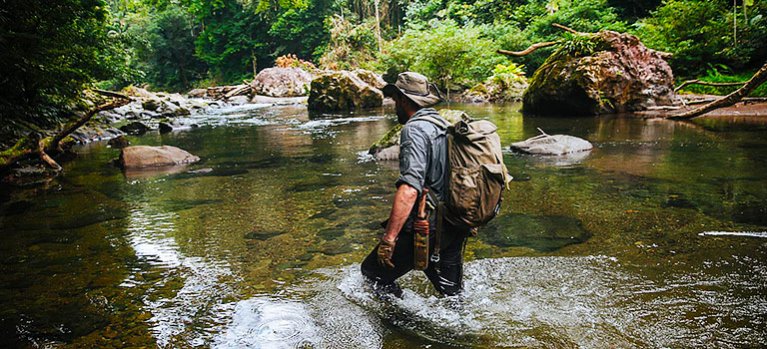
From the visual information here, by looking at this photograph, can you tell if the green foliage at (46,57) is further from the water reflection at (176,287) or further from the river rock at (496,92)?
the river rock at (496,92)

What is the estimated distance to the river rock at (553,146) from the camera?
33.9 feet

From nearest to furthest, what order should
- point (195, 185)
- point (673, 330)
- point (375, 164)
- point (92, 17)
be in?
point (673, 330), point (195, 185), point (375, 164), point (92, 17)

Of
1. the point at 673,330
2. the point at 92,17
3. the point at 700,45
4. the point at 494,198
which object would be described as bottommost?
the point at 673,330

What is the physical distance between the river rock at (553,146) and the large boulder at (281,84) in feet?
88.6

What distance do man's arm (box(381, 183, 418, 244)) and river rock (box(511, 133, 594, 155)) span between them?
7899 millimetres

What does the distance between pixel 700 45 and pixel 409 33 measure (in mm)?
14461

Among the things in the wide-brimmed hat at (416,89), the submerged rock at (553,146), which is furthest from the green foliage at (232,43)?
the wide-brimmed hat at (416,89)

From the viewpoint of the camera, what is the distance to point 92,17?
1392 centimetres

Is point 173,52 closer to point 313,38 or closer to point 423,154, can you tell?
point 313,38

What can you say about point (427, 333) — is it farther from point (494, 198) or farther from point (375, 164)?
point (375, 164)

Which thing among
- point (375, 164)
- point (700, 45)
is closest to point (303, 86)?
point (700, 45)

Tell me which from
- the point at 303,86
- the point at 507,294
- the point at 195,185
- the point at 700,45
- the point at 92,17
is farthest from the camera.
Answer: the point at 303,86

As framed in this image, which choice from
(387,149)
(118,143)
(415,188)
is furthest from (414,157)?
(118,143)

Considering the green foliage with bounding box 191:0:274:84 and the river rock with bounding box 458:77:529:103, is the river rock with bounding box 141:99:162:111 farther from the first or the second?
the green foliage with bounding box 191:0:274:84
